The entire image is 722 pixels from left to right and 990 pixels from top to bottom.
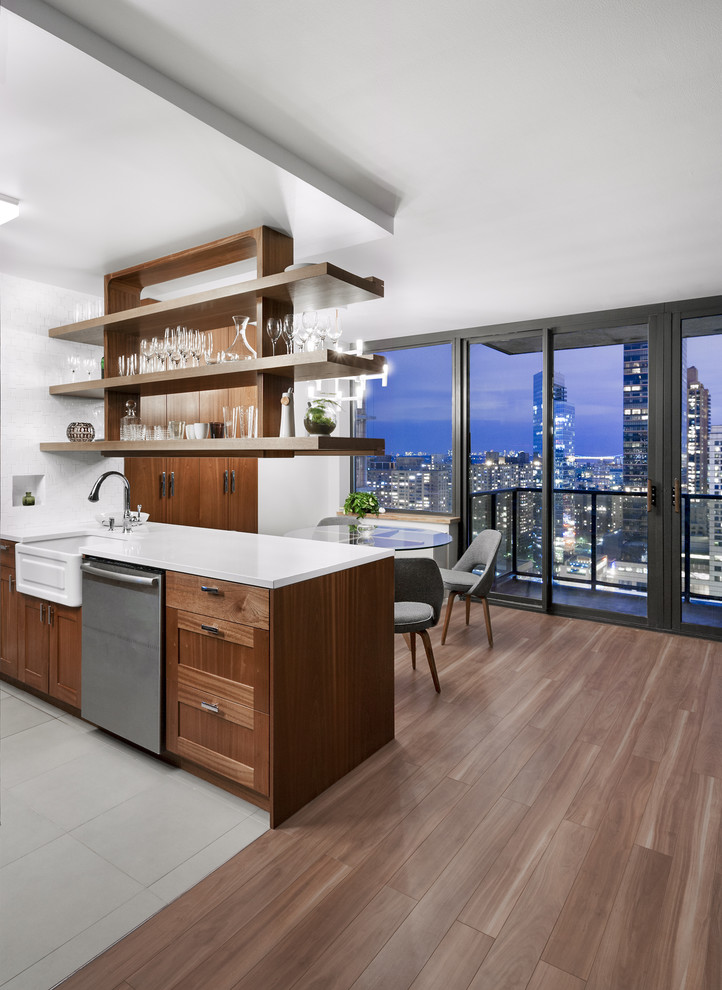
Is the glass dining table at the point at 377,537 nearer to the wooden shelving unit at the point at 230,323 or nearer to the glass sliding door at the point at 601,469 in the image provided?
the wooden shelving unit at the point at 230,323

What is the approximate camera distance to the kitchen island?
210 centimetres

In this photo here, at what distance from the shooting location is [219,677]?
7.29ft

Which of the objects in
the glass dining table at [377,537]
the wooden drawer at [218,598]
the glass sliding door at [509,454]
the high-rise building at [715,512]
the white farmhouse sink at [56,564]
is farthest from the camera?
the glass sliding door at [509,454]

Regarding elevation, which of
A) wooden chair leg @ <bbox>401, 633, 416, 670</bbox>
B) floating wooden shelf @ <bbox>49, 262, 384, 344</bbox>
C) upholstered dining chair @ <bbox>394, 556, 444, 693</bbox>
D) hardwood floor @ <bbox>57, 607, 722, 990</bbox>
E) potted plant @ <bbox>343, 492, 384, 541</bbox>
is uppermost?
floating wooden shelf @ <bbox>49, 262, 384, 344</bbox>

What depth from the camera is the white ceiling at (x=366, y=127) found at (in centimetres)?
157

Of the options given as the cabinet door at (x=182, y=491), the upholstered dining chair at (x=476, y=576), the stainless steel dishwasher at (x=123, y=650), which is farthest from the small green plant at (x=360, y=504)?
the stainless steel dishwasher at (x=123, y=650)

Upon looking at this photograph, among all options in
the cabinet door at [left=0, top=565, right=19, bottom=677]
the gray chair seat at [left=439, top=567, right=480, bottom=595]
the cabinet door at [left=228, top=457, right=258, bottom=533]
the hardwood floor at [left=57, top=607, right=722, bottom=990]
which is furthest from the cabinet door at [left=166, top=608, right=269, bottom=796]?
the cabinet door at [left=228, top=457, right=258, bottom=533]

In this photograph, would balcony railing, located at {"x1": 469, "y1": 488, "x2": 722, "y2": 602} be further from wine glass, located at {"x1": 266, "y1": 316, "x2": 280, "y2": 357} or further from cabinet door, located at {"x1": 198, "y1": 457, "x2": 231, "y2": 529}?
wine glass, located at {"x1": 266, "y1": 316, "x2": 280, "y2": 357}

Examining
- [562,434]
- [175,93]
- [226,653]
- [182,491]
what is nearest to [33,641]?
[226,653]

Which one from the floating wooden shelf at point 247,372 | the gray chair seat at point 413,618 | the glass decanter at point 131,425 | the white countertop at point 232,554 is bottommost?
the gray chair seat at point 413,618

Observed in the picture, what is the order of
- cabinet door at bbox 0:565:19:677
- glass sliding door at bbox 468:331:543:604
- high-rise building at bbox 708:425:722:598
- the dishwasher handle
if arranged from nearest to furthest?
the dishwasher handle
cabinet door at bbox 0:565:19:677
high-rise building at bbox 708:425:722:598
glass sliding door at bbox 468:331:543:604

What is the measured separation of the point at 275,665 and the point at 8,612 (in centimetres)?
208

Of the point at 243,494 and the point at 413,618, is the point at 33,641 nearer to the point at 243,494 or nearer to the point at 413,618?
the point at 413,618

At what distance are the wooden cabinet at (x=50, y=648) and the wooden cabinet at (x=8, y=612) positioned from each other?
5 centimetres
